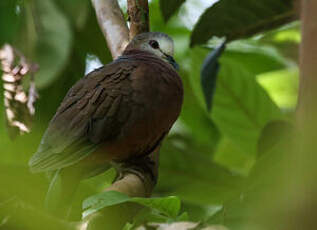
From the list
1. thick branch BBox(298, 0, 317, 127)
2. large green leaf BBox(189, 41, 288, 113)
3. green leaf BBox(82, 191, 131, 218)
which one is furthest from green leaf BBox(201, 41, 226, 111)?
thick branch BBox(298, 0, 317, 127)

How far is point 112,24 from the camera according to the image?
2148 mm

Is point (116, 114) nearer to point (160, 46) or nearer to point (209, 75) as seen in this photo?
point (209, 75)

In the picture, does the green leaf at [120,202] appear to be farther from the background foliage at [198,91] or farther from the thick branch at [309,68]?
the thick branch at [309,68]

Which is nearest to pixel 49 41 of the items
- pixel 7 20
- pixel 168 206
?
pixel 7 20

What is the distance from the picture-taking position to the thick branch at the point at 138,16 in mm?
2039

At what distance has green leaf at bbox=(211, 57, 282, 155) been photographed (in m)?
2.79

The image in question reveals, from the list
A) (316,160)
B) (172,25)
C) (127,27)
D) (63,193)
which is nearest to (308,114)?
(316,160)

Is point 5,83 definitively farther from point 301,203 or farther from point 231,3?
point 231,3

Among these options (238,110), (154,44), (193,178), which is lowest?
(193,178)

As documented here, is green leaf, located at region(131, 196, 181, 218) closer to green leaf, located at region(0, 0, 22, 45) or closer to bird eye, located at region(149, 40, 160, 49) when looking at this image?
green leaf, located at region(0, 0, 22, 45)

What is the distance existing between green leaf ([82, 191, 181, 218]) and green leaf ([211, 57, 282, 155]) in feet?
5.48

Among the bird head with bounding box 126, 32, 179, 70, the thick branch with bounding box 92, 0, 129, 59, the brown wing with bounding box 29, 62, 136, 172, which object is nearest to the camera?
the brown wing with bounding box 29, 62, 136, 172

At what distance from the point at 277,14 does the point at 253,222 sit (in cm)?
210

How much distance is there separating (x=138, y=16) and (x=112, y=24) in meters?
0.13
